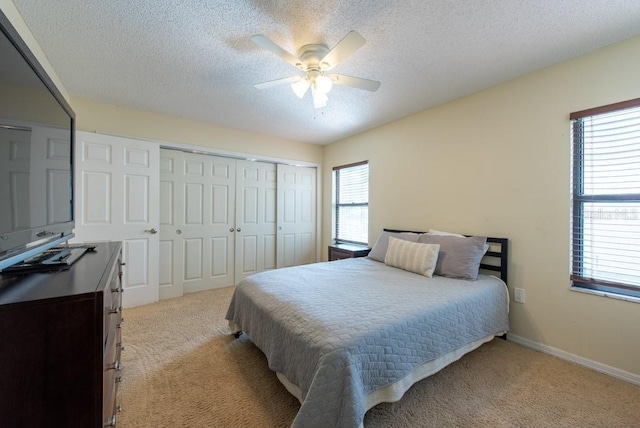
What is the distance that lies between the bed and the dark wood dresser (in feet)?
2.73

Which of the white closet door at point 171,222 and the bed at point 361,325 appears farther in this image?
the white closet door at point 171,222

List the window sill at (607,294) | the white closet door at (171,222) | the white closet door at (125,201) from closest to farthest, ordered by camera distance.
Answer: the window sill at (607,294) < the white closet door at (125,201) < the white closet door at (171,222)

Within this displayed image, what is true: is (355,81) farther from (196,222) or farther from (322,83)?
(196,222)

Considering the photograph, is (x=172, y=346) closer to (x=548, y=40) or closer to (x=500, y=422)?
(x=500, y=422)

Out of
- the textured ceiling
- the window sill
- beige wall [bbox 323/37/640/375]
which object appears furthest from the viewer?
beige wall [bbox 323/37/640/375]

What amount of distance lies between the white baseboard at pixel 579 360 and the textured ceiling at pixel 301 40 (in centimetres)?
239

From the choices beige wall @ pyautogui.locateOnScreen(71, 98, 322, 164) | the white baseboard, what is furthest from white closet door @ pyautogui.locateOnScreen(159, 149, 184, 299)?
the white baseboard

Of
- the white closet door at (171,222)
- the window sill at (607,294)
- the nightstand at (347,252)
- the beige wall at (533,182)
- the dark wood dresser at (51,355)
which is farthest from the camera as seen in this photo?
the nightstand at (347,252)

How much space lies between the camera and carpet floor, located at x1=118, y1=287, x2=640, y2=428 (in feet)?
4.88

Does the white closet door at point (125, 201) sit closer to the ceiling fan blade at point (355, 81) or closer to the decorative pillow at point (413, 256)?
the ceiling fan blade at point (355, 81)

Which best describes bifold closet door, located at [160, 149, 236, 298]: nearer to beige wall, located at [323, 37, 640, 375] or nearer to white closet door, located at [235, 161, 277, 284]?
white closet door, located at [235, 161, 277, 284]

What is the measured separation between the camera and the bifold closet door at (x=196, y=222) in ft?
11.6

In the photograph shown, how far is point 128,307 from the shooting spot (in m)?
3.09

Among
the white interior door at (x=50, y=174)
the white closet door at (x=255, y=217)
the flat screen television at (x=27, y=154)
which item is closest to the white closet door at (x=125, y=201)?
the white closet door at (x=255, y=217)
